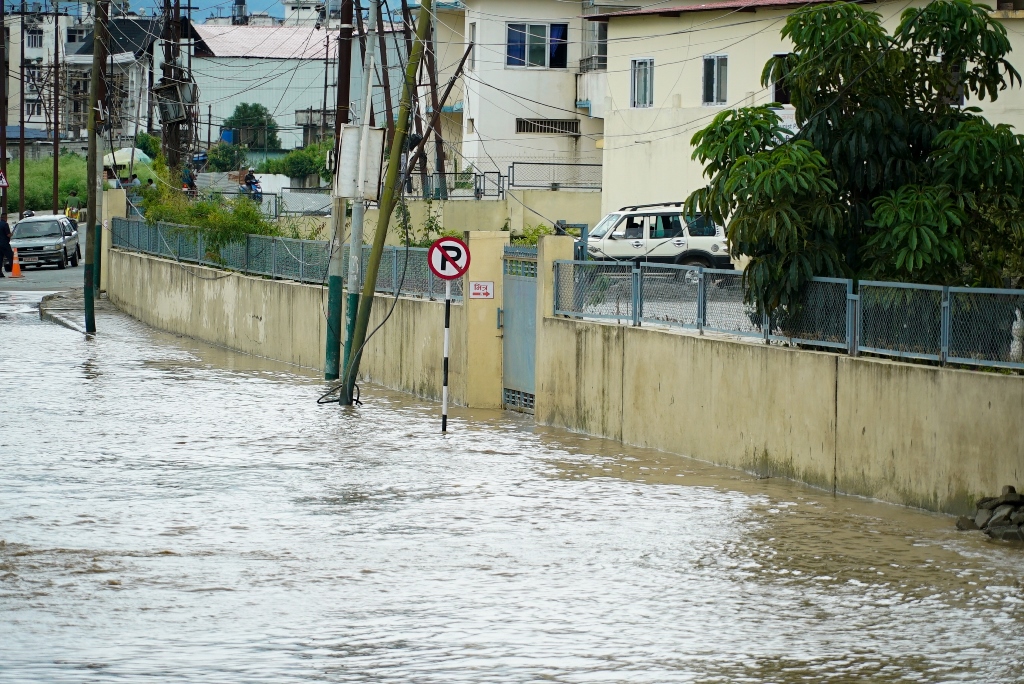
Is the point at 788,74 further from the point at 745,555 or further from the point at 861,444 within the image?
the point at 745,555

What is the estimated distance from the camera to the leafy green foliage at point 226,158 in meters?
90.1

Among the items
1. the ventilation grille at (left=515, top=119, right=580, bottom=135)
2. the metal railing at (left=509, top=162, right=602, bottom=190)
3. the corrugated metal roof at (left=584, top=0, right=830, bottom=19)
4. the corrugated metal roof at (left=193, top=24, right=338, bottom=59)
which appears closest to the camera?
the corrugated metal roof at (left=584, top=0, right=830, bottom=19)

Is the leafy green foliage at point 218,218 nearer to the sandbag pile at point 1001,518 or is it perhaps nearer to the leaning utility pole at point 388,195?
the leaning utility pole at point 388,195

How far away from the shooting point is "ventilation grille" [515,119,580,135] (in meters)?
55.5

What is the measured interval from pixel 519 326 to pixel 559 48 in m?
36.8

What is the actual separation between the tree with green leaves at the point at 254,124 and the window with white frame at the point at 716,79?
2352 inches

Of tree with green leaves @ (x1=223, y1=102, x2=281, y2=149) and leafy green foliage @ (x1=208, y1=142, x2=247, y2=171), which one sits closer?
leafy green foliage @ (x1=208, y1=142, x2=247, y2=171)

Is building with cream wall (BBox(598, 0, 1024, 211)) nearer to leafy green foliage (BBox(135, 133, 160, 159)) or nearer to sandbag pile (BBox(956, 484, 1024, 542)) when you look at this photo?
sandbag pile (BBox(956, 484, 1024, 542))

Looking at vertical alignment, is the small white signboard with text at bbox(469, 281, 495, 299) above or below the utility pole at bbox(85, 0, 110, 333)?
below

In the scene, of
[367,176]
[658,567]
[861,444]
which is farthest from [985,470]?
[367,176]

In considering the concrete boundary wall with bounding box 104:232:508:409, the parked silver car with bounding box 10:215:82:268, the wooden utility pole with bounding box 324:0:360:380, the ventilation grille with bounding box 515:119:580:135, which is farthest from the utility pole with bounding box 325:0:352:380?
the ventilation grille with bounding box 515:119:580:135

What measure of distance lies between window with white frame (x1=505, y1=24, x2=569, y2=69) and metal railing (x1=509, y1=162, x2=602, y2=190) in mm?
A: 4249

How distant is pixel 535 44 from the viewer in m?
55.5

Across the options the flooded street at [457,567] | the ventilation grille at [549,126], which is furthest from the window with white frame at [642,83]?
the flooded street at [457,567]
